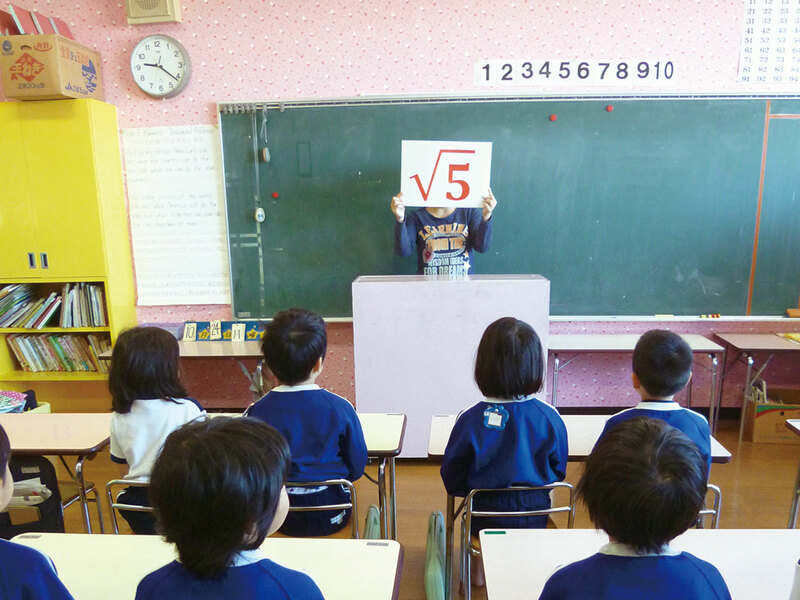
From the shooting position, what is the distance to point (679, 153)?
3.40 m

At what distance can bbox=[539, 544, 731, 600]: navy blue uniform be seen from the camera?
0.85 meters

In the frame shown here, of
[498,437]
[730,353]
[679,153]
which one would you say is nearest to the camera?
[498,437]

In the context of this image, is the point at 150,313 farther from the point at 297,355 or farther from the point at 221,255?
the point at 297,355

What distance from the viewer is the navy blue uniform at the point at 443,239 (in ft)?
10.7

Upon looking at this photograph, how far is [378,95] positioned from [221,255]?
1499 millimetres

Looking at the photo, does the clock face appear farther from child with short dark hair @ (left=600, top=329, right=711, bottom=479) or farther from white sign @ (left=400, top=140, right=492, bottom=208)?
child with short dark hair @ (left=600, top=329, right=711, bottom=479)

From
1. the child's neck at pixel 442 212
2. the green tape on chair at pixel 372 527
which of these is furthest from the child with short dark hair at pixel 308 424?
the child's neck at pixel 442 212

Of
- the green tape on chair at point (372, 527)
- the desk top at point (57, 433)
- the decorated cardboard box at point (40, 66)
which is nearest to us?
the green tape on chair at point (372, 527)

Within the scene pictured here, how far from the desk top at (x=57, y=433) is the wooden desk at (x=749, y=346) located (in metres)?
3.35

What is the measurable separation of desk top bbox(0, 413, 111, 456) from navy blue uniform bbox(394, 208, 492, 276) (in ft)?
6.05

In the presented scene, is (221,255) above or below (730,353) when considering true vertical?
above

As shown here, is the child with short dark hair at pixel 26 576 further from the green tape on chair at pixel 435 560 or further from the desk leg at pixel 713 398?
the desk leg at pixel 713 398

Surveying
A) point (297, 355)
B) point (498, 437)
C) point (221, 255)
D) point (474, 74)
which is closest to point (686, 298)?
point (474, 74)

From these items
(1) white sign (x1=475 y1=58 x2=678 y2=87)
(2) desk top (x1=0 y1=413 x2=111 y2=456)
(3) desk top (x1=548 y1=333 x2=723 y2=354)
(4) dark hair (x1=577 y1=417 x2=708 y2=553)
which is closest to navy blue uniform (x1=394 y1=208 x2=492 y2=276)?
(3) desk top (x1=548 y1=333 x2=723 y2=354)
